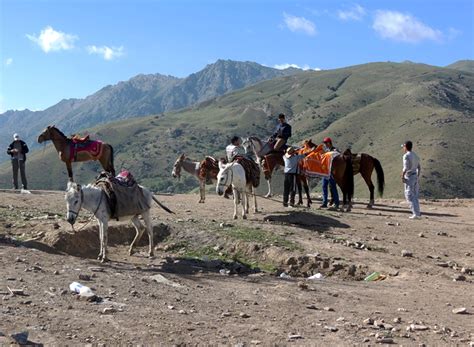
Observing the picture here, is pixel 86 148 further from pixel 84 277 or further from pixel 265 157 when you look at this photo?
pixel 84 277

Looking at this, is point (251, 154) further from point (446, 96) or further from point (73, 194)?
point (446, 96)

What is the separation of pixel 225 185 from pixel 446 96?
16215cm

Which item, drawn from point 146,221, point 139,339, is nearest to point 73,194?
point 146,221

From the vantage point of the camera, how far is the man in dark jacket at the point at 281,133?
59.6 feet

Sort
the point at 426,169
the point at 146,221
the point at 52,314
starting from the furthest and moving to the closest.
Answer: the point at 426,169 < the point at 146,221 < the point at 52,314

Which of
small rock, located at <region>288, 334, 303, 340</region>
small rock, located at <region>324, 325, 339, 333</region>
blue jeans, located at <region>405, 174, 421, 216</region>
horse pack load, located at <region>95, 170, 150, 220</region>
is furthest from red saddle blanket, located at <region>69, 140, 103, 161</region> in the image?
small rock, located at <region>288, 334, 303, 340</region>

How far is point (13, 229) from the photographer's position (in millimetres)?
12555

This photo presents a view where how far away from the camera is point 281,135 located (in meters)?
18.6

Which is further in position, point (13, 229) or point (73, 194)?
point (13, 229)

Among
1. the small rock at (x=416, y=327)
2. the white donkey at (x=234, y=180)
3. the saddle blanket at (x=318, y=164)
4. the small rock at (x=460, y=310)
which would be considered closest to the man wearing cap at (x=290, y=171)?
the saddle blanket at (x=318, y=164)

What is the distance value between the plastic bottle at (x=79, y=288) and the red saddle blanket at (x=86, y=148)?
11.0m

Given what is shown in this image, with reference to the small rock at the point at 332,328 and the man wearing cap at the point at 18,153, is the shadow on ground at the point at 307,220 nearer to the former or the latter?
the small rock at the point at 332,328

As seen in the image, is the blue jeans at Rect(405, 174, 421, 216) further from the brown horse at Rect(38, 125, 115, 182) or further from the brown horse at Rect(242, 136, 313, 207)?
the brown horse at Rect(38, 125, 115, 182)

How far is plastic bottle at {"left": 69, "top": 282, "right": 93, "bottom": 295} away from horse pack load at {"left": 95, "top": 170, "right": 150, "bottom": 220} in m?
3.00
